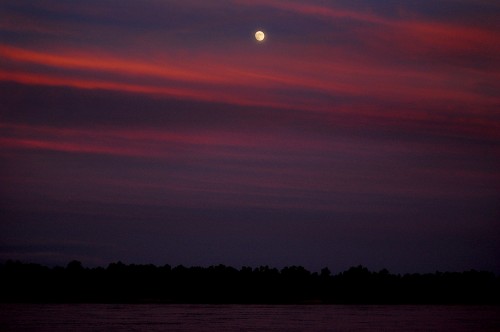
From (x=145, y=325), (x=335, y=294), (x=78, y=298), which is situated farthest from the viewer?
(x=335, y=294)

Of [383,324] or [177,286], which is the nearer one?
[383,324]

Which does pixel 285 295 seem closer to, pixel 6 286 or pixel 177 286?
pixel 177 286

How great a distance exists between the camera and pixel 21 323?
281ft

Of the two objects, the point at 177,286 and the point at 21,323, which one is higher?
the point at 177,286

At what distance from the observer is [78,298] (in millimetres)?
145750

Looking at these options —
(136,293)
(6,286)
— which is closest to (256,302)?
(136,293)

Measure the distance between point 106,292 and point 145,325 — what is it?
60646mm

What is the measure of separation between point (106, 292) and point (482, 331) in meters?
72.3

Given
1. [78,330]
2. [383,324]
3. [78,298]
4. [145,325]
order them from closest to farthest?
[78,330]
[145,325]
[383,324]
[78,298]

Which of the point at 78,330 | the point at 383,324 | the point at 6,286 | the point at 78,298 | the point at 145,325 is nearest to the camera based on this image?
the point at 78,330

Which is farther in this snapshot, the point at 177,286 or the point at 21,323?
the point at 177,286

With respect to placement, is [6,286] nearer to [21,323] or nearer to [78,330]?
[21,323]

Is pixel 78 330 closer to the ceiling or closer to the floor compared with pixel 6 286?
closer to the floor

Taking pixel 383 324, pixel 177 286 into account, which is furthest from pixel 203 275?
pixel 383 324
